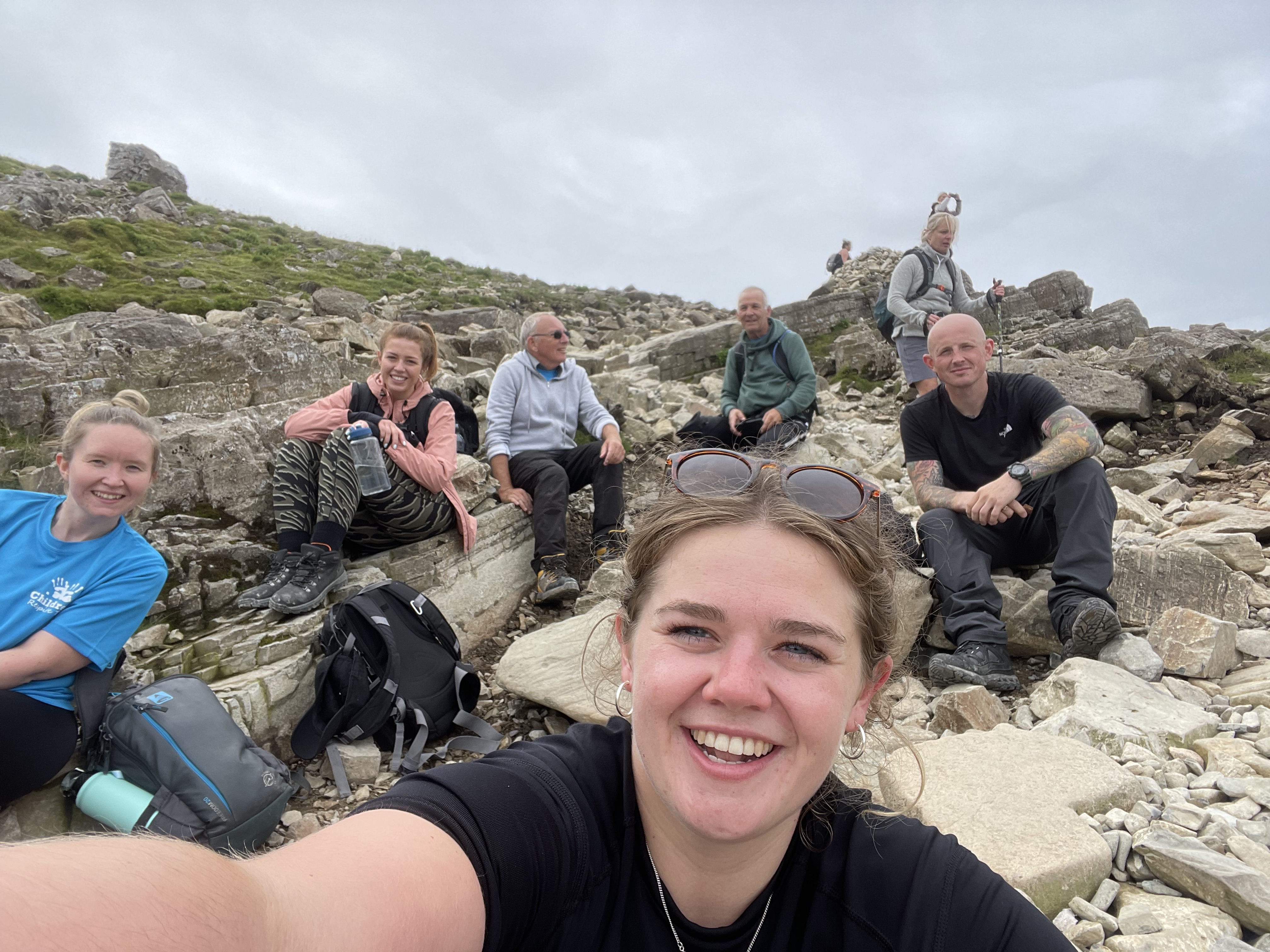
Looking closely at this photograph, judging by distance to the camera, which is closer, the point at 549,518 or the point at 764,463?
the point at 764,463

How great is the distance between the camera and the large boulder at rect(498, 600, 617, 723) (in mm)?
4055

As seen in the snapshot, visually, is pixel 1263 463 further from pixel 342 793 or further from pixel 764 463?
pixel 342 793

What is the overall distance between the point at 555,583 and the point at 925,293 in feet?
17.7

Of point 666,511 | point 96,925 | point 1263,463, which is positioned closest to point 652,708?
point 666,511

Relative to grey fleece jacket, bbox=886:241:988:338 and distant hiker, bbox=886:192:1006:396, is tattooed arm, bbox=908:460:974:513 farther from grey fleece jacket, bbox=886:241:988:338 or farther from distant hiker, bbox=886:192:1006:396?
grey fleece jacket, bbox=886:241:988:338

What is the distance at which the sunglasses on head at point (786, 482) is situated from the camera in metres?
1.70

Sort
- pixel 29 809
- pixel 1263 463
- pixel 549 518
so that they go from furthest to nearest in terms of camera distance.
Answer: pixel 1263 463, pixel 549 518, pixel 29 809

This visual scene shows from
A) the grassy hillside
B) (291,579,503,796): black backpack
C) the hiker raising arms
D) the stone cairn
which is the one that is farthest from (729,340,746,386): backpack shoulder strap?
the grassy hillside

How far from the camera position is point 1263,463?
694 cm

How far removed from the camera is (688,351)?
1542 cm

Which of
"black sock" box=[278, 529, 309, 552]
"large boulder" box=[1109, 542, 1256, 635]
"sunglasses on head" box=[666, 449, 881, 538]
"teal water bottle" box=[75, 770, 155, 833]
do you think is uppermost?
"sunglasses on head" box=[666, 449, 881, 538]

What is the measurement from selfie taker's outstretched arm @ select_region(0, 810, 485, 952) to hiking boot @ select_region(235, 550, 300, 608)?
12.4 ft

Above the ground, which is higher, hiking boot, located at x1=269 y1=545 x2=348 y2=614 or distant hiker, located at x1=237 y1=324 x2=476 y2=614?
distant hiker, located at x1=237 y1=324 x2=476 y2=614

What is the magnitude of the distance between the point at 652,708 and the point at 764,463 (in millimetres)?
743
